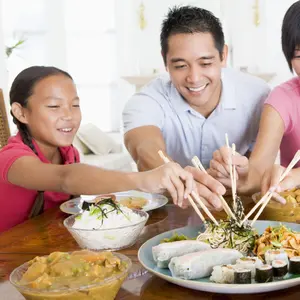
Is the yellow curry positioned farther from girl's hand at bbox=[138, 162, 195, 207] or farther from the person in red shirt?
the person in red shirt

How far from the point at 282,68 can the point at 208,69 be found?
4389 millimetres

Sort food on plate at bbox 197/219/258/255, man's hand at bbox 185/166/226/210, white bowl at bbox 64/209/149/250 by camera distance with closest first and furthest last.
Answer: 1. food on plate at bbox 197/219/258/255
2. white bowl at bbox 64/209/149/250
3. man's hand at bbox 185/166/226/210

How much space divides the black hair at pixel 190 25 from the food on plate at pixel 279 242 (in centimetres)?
121

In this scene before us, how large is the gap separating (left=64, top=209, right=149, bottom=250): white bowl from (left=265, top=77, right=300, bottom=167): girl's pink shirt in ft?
3.44

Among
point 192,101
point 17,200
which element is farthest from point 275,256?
point 192,101

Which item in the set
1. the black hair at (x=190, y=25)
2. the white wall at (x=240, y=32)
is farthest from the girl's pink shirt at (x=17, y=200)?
the white wall at (x=240, y=32)

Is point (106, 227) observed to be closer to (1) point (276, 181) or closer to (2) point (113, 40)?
(1) point (276, 181)

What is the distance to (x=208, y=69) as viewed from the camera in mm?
2152

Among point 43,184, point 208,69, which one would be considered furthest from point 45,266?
point 208,69

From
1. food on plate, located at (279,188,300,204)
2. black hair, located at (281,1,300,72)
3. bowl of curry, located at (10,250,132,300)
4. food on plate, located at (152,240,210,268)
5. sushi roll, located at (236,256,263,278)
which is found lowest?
food on plate, located at (279,188,300,204)

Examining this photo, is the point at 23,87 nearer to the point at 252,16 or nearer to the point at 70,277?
the point at 70,277

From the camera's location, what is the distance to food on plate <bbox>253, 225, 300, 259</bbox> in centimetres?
106

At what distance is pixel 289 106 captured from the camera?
215 cm

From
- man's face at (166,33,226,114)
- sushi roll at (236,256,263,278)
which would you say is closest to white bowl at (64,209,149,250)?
sushi roll at (236,256,263,278)
